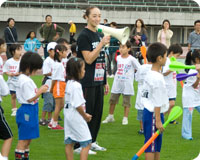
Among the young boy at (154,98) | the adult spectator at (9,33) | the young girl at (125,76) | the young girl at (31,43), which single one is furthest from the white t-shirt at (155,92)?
the adult spectator at (9,33)

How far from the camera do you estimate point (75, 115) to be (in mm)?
4641

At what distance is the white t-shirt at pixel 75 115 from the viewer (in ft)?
15.1

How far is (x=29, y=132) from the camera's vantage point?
15.8ft

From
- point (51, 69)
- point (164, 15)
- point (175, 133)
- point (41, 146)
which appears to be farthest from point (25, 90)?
point (164, 15)

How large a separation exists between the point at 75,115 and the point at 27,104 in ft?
2.02

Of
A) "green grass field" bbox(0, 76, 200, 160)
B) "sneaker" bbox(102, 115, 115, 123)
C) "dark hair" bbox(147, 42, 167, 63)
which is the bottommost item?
"green grass field" bbox(0, 76, 200, 160)

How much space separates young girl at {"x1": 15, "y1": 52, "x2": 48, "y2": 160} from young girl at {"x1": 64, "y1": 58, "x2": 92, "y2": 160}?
368mm

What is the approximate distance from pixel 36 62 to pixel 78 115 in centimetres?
81

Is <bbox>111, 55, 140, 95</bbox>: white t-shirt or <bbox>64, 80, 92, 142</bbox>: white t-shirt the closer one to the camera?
<bbox>64, 80, 92, 142</bbox>: white t-shirt

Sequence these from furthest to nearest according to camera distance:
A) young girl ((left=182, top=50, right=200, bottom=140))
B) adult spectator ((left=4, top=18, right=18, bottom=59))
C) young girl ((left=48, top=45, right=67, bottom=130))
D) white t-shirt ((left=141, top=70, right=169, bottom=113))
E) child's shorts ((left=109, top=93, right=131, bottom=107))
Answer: adult spectator ((left=4, top=18, right=18, bottom=59))
child's shorts ((left=109, top=93, right=131, bottom=107))
young girl ((left=48, top=45, right=67, bottom=130))
young girl ((left=182, top=50, right=200, bottom=140))
white t-shirt ((left=141, top=70, right=169, bottom=113))

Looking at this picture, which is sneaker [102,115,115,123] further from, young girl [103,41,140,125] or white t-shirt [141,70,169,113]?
white t-shirt [141,70,169,113]

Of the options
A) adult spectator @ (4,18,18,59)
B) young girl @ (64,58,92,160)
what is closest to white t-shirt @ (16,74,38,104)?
young girl @ (64,58,92,160)

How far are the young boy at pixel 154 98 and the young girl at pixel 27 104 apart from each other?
117cm

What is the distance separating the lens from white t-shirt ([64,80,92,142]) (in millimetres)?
4605
